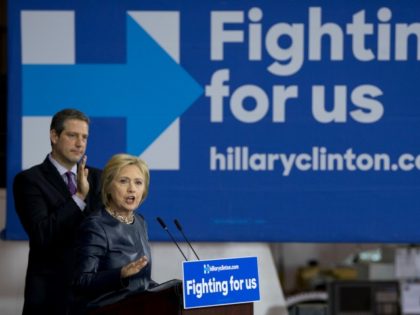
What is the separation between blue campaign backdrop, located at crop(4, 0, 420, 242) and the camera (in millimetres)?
4984

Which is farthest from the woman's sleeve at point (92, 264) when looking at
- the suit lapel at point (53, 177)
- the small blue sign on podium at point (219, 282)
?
the suit lapel at point (53, 177)

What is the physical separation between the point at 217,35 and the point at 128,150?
0.78 metres

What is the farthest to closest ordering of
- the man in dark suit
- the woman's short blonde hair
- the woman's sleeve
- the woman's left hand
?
the man in dark suit
the woman's short blonde hair
the woman's sleeve
the woman's left hand

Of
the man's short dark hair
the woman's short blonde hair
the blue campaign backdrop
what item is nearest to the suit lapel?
the man's short dark hair

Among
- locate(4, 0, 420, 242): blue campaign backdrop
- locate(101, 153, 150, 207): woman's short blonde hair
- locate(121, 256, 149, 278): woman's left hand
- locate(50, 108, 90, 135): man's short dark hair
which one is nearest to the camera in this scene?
locate(121, 256, 149, 278): woman's left hand

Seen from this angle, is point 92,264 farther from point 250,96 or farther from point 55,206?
point 250,96

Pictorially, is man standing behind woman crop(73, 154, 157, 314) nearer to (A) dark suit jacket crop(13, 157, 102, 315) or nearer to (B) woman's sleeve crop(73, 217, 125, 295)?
(B) woman's sleeve crop(73, 217, 125, 295)

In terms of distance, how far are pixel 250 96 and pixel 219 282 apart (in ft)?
5.66

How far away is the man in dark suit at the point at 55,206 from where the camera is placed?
4008 millimetres

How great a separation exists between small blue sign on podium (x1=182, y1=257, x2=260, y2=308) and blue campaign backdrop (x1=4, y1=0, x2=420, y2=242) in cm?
144

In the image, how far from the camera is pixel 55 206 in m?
4.13

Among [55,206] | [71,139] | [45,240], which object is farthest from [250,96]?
[45,240]

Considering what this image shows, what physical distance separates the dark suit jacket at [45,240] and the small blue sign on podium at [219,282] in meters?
0.79

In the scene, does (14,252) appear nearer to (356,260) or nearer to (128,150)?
(128,150)
